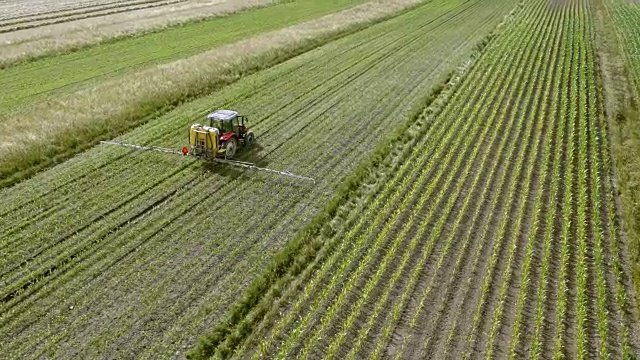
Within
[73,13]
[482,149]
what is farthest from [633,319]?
[73,13]

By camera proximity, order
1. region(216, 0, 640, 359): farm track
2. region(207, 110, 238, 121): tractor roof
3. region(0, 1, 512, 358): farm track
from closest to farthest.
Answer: region(216, 0, 640, 359): farm track, region(0, 1, 512, 358): farm track, region(207, 110, 238, 121): tractor roof

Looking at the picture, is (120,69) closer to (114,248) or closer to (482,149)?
(114,248)

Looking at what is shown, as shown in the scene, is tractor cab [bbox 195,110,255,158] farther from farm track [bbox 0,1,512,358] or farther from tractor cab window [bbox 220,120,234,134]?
farm track [bbox 0,1,512,358]

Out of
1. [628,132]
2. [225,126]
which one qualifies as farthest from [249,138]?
[628,132]

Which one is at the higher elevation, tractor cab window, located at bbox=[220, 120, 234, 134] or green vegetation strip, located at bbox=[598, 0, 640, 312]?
tractor cab window, located at bbox=[220, 120, 234, 134]

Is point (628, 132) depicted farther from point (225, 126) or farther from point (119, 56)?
point (119, 56)

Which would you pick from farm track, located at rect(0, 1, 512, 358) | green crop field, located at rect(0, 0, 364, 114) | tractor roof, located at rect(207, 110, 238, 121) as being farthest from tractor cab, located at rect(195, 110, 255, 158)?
green crop field, located at rect(0, 0, 364, 114)
